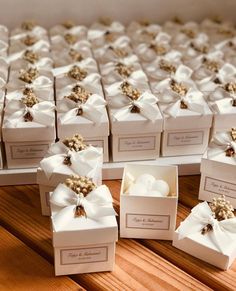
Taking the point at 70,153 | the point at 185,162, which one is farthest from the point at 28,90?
the point at 185,162

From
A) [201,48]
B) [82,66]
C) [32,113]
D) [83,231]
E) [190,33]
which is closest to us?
[83,231]

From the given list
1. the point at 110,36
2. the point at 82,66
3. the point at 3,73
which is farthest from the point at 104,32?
the point at 3,73

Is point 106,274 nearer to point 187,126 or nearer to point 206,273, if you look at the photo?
point 206,273

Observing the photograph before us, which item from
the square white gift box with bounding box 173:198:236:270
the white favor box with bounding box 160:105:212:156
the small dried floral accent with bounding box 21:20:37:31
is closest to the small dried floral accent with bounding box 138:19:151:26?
the small dried floral accent with bounding box 21:20:37:31

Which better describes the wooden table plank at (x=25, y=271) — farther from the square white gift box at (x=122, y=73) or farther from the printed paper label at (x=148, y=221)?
the square white gift box at (x=122, y=73)

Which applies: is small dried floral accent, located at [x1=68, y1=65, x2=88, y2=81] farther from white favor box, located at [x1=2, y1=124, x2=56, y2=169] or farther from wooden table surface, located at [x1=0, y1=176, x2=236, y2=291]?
wooden table surface, located at [x1=0, y1=176, x2=236, y2=291]

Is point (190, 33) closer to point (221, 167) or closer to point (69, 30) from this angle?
point (69, 30)
